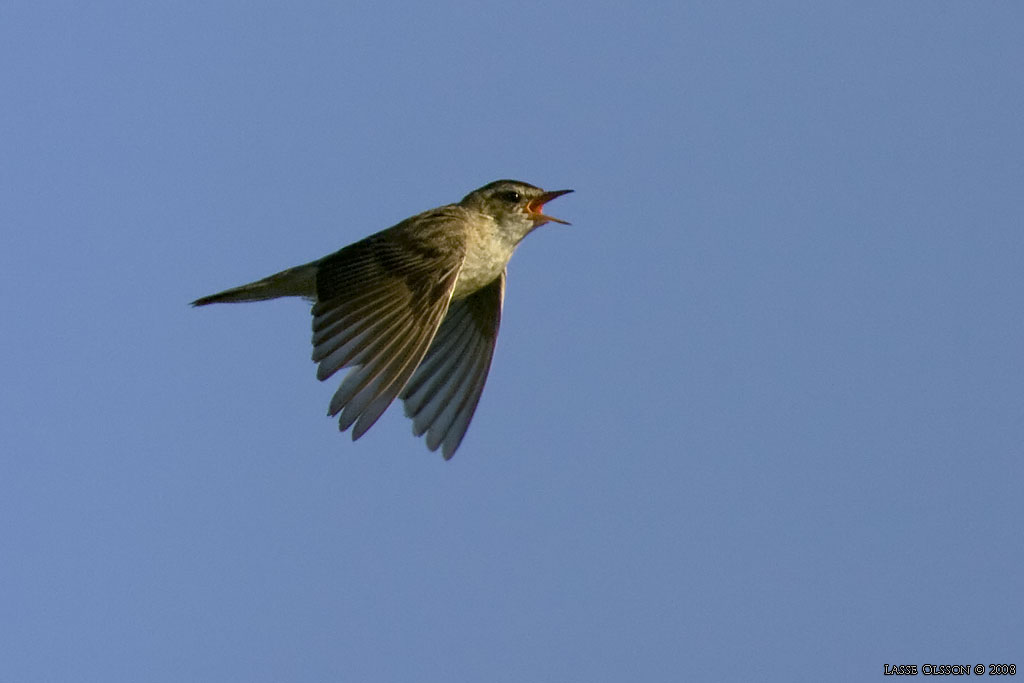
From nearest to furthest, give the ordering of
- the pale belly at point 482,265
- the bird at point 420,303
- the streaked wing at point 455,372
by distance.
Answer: the bird at point 420,303 → the pale belly at point 482,265 → the streaked wing at point 455,372

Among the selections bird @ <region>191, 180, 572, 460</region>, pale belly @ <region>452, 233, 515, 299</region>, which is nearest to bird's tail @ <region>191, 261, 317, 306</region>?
bird @ <region>191, 180, 572, 460</region>

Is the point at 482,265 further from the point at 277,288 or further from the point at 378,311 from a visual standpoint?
the point at 277,288

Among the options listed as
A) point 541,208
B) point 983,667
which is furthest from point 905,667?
point 541,208

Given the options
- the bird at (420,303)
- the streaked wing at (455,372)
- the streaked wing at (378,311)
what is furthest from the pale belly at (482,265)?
the streaked wing at (455,372)

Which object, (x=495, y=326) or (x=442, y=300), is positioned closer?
(x=442, y=300)

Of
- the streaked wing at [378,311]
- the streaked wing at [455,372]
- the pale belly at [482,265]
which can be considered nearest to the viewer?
the streaked wing at [378,311]

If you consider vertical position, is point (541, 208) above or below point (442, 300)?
above

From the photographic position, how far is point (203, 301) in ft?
31.4

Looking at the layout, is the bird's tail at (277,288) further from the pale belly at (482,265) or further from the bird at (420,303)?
the pale belly at (482,265)

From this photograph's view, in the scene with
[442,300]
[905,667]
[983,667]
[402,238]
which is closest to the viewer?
[983,667]

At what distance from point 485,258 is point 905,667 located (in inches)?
153

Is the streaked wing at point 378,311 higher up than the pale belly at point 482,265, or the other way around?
the pale belly at point 482,265

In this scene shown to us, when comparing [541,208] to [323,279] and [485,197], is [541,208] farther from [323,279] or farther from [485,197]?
[323,279]

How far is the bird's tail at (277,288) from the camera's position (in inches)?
369
